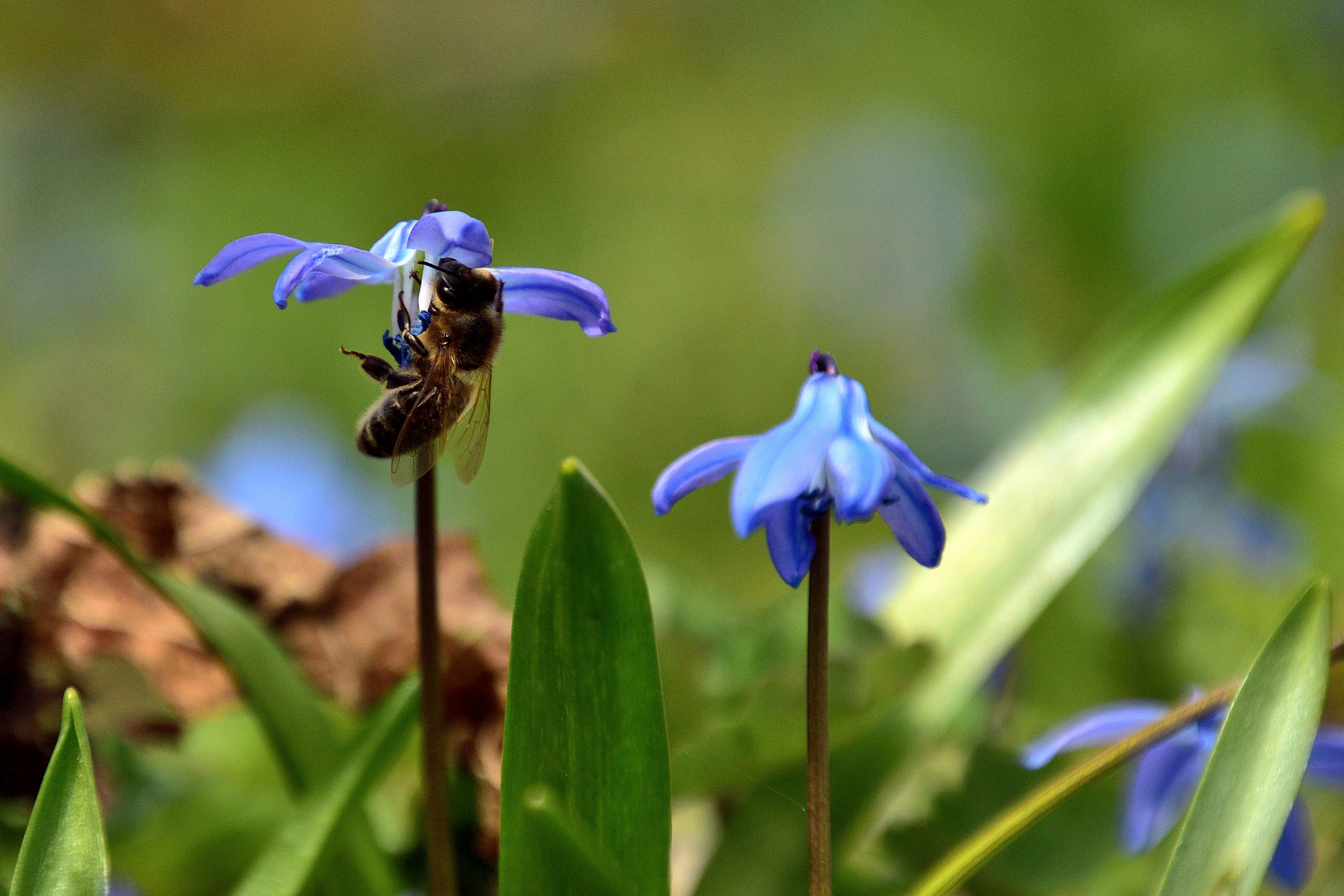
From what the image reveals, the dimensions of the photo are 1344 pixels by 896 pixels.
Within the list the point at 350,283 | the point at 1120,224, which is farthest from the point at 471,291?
the point at 1120,224

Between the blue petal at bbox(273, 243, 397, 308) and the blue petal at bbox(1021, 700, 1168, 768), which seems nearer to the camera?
the blue petal at bbox(273, 243, 397, 308)

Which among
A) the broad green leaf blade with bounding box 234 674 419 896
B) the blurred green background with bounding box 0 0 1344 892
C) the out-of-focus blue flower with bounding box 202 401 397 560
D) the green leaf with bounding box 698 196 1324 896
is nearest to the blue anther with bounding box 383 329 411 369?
the broad green leaf blade with bounding box 234 674 419 896

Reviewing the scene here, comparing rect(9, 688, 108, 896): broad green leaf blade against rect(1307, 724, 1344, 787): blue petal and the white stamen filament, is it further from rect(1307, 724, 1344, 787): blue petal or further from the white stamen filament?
rect(1307, 724, 1344, 787): blue petal

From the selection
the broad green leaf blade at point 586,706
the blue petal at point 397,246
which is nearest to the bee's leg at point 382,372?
the blue petal at point 397,246

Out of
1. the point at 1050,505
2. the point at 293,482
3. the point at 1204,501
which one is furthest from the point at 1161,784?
the point at 293,482

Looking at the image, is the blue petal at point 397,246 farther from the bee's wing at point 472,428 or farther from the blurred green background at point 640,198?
the blurred green background at point 640,198

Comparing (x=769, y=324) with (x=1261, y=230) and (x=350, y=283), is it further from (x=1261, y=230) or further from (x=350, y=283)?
(x=350, y=283)
